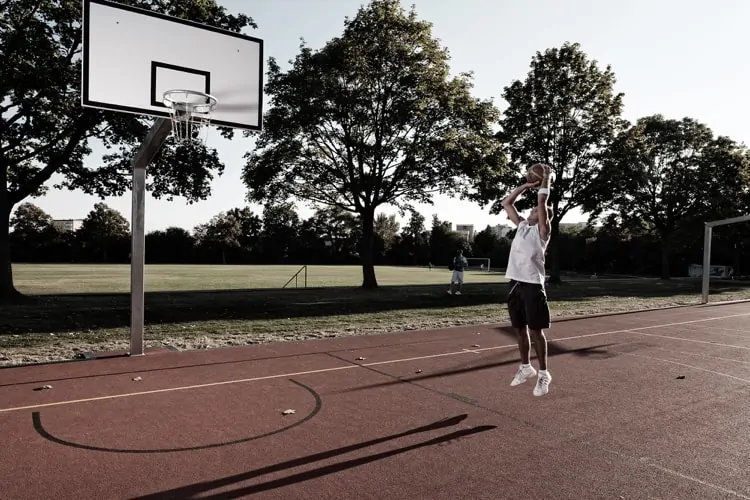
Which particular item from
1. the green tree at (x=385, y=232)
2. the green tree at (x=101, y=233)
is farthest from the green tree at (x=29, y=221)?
the green tree at (x=385, y=232)

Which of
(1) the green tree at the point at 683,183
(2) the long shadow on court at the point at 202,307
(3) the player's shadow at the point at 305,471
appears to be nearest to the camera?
(3) the player's shadow at the point at 305,471

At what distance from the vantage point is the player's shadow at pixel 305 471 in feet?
12.9

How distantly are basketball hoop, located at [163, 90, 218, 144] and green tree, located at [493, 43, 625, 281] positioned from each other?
25.2 metres

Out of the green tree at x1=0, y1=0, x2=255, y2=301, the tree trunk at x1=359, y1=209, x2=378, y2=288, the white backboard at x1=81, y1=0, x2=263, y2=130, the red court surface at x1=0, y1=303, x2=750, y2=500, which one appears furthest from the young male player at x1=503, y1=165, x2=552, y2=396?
the tree trunk at x1=359, y1=209, x2=378, y2=288

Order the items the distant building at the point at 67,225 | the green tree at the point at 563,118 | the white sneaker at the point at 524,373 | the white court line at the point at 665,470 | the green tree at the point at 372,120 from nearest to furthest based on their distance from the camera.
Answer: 1. the white court line at the point at 665,470
2. the white sneaker at the point at 524,373
3. the green tree at the point at 372,120
4. the green tree at the point at 563,118
5. the distant building at the point at 67,225

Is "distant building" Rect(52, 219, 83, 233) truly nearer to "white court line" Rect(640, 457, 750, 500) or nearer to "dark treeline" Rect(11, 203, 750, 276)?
"dark treeline" Rect(11, 203, 750, 276)

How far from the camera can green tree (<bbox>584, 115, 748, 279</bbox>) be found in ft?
132

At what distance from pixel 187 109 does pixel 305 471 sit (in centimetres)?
749

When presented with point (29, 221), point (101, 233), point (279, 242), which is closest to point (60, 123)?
point (101, 233)

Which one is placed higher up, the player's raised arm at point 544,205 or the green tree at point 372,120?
the green tree at point 372,120

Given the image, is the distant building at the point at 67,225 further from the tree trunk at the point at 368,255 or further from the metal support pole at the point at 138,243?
the metal support pole at the point at 138,243

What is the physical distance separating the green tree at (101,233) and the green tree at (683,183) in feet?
221

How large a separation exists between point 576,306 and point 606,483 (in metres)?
16.6

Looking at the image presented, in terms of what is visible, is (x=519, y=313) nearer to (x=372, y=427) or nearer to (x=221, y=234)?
(x=372, y=427)
